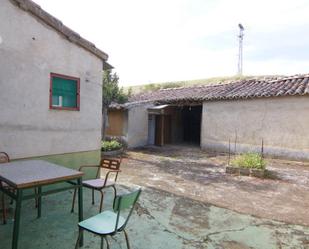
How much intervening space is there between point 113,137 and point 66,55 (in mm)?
8790

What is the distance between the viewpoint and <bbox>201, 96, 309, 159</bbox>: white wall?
11.0m

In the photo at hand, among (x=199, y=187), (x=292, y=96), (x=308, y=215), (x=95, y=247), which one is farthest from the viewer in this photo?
(x=292, y=96)

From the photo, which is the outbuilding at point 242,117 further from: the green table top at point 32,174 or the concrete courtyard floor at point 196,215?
the green table top at point 32,174

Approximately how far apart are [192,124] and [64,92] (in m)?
14.0

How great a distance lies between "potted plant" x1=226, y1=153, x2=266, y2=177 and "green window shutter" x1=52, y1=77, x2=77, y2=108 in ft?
17.6

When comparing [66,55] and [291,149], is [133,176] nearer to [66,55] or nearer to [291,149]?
[66,55]

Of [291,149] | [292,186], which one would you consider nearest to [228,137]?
[291,149]

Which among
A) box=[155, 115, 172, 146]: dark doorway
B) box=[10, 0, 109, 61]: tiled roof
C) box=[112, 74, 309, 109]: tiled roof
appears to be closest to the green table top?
box=[10, 0, 109, 61]: tiled roof

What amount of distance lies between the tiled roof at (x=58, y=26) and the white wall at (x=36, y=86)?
96mm

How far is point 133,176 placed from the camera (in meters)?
7.89

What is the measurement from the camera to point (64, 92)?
235 inches

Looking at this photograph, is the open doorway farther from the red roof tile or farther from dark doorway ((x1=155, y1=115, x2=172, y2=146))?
the red roof tile

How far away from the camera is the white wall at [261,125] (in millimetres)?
11008

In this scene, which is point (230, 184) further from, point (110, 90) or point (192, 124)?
point (192, 124)
